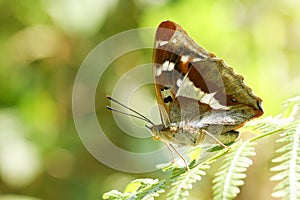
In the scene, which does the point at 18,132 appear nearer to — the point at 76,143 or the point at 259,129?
the point at 76,143

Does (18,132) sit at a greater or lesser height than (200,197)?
greater

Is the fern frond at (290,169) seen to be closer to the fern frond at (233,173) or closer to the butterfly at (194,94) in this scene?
the fern frond at (233,173)

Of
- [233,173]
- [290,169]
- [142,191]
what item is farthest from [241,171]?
[142,191]

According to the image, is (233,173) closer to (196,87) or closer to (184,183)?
(184,183)

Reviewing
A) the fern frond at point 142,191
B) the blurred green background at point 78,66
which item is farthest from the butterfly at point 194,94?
the blurred green background at point 78,66

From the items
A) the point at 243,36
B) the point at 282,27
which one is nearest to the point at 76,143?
the point at 243,36

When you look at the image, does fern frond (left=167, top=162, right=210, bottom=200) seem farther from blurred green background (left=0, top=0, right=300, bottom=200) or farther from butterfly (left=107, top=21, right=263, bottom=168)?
blurred green background (left=0, top=0, right=300, bottom=200)

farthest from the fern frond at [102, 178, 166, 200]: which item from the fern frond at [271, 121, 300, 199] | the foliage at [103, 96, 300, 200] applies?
the fern frond at [271, 121, 300, 199]
